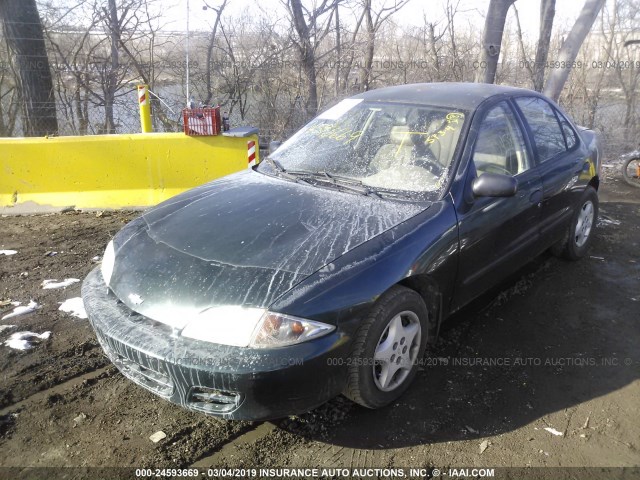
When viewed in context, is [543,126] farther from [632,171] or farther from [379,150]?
→ [632,171]

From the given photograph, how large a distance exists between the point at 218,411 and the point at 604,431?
2.01m

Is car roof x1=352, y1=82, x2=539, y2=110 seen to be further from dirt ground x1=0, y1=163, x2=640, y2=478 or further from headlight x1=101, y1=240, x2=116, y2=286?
headlight x1=101, y1=240, x2=116, y2=286

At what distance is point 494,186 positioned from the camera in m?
3.09

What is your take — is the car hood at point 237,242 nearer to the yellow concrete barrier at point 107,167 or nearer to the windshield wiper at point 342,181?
the windshield wiper at point 342,181

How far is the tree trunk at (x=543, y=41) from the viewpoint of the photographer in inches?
432

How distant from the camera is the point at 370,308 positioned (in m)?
2.51

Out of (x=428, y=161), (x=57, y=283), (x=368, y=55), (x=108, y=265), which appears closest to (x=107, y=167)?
(x=57, y=283)

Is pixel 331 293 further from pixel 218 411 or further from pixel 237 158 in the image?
pixel 237 158

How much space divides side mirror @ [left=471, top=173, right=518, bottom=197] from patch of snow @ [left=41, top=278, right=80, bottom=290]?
3.35m

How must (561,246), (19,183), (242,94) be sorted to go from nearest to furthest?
(561,246) < (19,183) < (242,94)

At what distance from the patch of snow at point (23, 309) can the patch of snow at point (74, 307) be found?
192 mm

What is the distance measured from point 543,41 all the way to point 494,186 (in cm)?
1023

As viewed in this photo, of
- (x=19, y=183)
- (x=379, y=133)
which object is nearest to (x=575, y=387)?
(x=379, y=133)

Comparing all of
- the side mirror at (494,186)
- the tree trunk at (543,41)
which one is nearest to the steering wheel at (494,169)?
the side mirror at (494,186)
